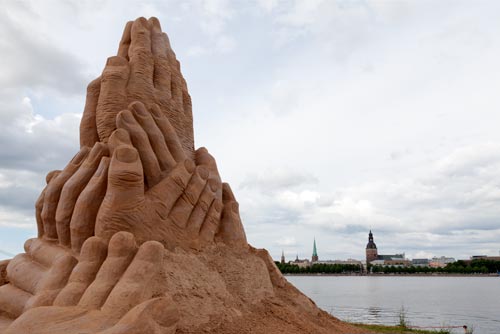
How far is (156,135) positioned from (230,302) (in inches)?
94.4

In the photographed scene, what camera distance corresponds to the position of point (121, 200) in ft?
18.7

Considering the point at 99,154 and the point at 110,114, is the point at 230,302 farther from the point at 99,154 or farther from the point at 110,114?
the point at 110,114

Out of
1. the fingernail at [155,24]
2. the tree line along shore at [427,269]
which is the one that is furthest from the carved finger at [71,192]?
the tree line along shore at [427,269]

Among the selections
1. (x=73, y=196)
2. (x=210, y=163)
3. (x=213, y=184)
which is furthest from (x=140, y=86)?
(x=73, y=196)

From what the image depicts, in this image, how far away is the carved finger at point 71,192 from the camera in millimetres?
6193

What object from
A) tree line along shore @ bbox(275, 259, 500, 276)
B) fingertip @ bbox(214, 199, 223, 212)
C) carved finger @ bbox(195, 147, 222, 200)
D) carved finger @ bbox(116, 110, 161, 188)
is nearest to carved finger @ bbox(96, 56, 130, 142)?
carved finger @ bbox(116, 110, 161, 188)

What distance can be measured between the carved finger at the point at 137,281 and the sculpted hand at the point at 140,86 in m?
2.18

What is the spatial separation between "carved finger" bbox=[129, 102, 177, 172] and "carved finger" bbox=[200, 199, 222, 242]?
90 cm

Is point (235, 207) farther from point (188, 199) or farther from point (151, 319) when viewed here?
point (151, 319)

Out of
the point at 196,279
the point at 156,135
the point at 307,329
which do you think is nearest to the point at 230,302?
the point at 196,279

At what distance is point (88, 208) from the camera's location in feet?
19.4

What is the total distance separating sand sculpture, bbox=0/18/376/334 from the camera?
4.95 m

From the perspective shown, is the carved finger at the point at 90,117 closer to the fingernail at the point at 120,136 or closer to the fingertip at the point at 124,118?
the fingertip at the point at 124,118

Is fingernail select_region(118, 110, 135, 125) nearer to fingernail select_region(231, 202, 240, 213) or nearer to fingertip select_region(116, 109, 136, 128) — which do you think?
fingertip select_region(116, 109, 136, 128)
